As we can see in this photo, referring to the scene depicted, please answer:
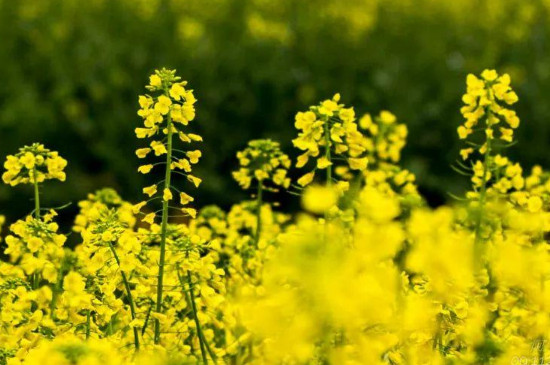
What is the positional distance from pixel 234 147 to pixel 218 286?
15.2 feet

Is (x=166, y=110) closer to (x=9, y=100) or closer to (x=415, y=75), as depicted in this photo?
(x=9, y=100)

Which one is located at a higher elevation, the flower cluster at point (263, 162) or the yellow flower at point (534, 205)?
the flower cluster at point (263, 162)

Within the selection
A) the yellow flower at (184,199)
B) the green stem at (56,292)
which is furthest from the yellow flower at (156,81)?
the green stem at (56,292)

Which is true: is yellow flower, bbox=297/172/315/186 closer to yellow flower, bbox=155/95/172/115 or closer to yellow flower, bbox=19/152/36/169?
yellow flower, bbox=155/95/172/115

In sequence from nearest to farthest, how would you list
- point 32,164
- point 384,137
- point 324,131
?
point 324,131 → point 32,164 → point 384,137

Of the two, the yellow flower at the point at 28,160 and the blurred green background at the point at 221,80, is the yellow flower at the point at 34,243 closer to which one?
the yellow flower at the point at 28,160

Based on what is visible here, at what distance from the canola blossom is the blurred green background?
11.6 feet

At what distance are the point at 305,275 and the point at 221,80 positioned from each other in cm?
597

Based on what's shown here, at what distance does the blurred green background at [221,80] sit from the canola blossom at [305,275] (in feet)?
11.6

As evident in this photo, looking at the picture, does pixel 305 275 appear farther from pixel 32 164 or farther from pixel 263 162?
pixel 263 162

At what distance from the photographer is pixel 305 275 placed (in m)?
1.83

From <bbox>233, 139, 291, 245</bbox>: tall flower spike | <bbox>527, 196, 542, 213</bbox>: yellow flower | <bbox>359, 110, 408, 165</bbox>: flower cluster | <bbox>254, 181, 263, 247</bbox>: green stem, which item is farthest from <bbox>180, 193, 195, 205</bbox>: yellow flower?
<bbox>359, 110, 408, 165</bbox>: flower cluster

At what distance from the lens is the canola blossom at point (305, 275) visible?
1930mm

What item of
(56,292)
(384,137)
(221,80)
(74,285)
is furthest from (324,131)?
(221,80)
